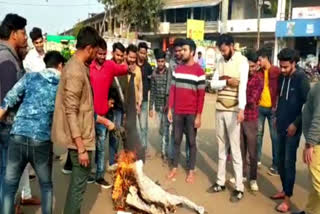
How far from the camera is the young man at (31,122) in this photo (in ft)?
11.1

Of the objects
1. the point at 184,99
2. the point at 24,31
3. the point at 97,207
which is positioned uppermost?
the point at 24,31

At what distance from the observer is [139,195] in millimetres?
4398

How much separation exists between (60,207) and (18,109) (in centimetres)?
143

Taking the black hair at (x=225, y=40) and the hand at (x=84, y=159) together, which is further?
the black hair at (x=225, y=40)

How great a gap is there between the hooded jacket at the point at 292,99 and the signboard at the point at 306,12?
26.4 meters

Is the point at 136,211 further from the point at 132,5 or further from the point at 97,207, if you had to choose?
the point at 132,5

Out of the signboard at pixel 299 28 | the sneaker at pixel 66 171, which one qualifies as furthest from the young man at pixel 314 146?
the signboard at pixel 299 28

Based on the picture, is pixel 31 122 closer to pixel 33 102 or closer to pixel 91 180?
pixel 33 102

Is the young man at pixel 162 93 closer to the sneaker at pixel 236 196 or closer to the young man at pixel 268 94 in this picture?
the young man at pixel 268 94

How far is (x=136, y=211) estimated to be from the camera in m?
4.35

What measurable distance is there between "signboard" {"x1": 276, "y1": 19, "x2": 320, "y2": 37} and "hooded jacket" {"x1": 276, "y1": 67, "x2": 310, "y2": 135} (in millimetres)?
25406

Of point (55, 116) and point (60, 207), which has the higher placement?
point (55, 116)

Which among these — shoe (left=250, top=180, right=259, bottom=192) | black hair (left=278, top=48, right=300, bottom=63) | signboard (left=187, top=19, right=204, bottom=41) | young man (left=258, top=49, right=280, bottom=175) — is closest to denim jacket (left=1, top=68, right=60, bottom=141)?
black hair (left=278, top=48, right=300, bottom=63)

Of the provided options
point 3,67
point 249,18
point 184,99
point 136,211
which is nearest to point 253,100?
point 184,99
